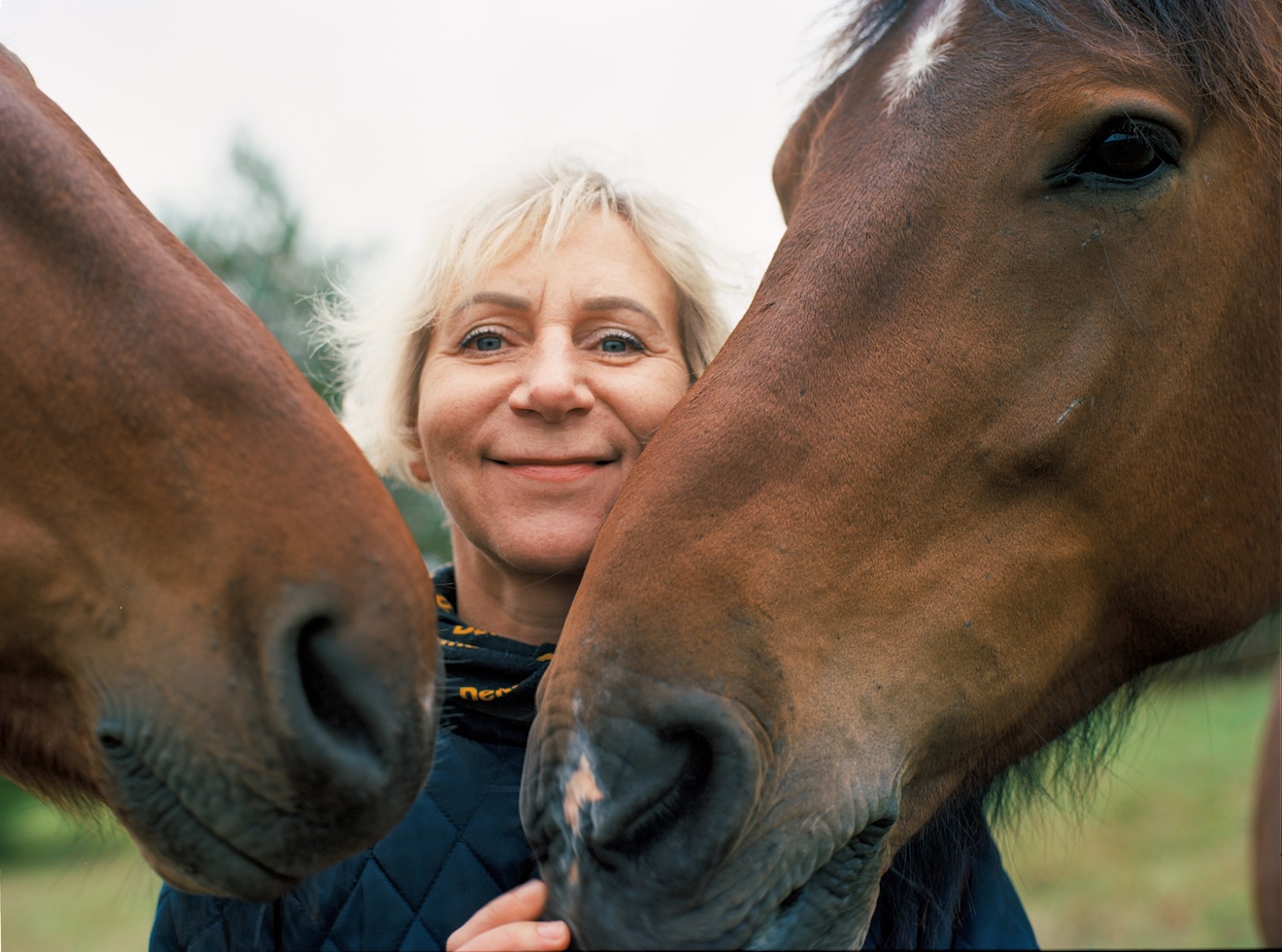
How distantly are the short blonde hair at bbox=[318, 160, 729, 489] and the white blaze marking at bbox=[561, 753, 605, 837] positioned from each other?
1.11m

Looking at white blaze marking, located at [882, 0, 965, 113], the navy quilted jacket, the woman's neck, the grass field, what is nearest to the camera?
the navy quilted jacket

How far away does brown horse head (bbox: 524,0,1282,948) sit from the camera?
4.32 ft

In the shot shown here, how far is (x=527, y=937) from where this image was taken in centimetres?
132

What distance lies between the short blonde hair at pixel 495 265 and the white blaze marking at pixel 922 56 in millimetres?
576

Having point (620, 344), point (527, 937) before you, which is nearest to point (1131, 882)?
point (620, 344)

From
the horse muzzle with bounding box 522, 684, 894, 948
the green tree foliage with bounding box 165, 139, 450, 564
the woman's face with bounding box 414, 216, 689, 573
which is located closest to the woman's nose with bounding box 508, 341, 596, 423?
the woman's face with bounding box 414, 216, 689, 573

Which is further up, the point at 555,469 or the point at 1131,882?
the point at 555,469

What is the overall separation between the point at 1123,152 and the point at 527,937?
5.07ft

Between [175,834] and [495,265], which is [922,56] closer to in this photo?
[495,265]

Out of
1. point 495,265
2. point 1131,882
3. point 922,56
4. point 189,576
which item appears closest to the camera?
point 189,576

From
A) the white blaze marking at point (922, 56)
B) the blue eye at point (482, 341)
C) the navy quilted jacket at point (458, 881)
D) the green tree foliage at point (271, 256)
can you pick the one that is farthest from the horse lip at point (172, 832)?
the green tree foliage at point (271, 256)

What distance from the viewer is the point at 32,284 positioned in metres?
1.31

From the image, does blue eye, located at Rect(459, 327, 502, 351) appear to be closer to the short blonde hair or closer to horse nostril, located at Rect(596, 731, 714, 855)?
the short blonde hair

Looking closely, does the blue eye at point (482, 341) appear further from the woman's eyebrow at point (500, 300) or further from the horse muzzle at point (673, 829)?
the horse muzzle at point (673, 829)
